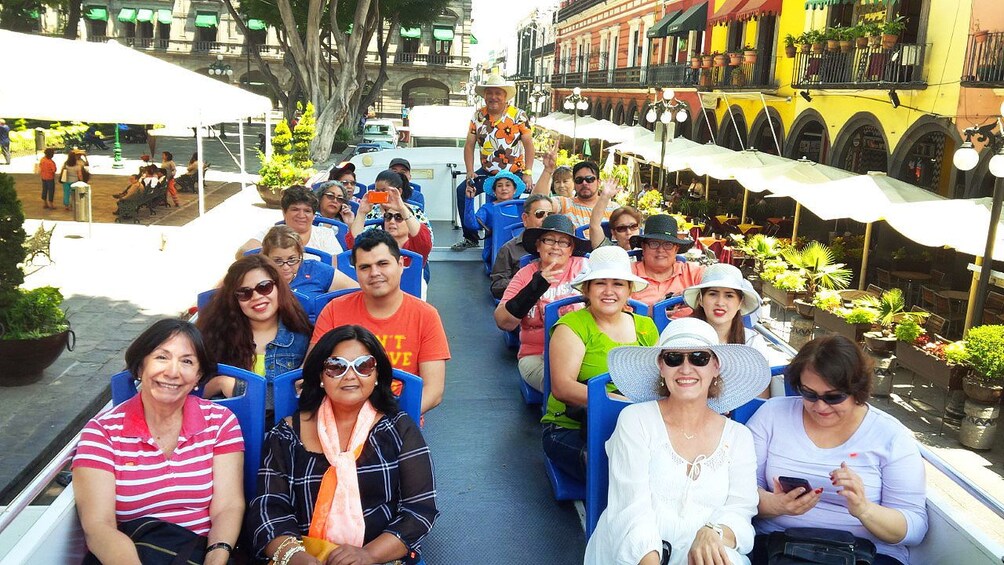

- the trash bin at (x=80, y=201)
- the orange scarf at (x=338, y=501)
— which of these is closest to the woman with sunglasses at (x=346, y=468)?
the orange scarf at (x=338, y=501)

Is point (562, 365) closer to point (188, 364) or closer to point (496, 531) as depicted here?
point (496, 531)

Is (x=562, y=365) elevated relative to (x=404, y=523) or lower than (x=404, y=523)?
elevated

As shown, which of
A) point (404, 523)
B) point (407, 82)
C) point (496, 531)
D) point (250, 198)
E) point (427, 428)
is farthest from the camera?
point (407, 82)

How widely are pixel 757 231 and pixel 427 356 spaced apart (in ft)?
51.3

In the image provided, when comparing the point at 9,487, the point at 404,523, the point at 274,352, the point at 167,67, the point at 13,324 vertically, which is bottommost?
the point at 9,487

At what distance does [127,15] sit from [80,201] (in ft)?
148

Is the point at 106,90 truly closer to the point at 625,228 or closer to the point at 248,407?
→ the point at 625,228

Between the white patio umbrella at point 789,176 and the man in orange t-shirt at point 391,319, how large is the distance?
11075 mm

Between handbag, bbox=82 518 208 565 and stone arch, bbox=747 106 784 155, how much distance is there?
22622mm

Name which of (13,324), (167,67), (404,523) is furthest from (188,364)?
(167,67)

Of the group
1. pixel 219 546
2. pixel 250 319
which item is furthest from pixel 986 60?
pixel 219 546

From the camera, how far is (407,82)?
63.4 meters

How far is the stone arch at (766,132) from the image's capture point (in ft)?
78.2

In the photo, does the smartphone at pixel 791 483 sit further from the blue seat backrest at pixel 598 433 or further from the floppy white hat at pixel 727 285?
the floppy white hat at pixel 727 285
